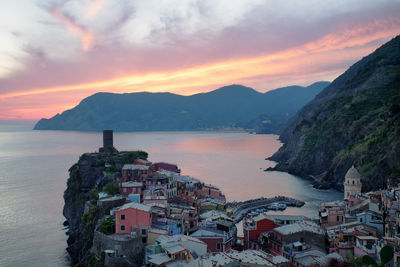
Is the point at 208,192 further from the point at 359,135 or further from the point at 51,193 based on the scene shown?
the point at 359,135

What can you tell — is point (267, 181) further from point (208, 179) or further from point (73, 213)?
point (73, 213)

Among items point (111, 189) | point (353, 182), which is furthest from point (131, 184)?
point (353, 182)

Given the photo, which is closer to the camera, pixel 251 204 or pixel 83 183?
pixel 83 183

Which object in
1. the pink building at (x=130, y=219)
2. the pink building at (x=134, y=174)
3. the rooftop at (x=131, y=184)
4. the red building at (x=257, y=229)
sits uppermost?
the pink building at (x=134, y=174)

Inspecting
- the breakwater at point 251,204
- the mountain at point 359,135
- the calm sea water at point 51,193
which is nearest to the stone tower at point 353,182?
the mountain at point 359,135

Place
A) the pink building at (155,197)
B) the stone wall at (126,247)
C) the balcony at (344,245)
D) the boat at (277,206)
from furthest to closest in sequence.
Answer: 1. the boat at (277,206)
2. the pink building at (155,197)
3. the balcony at (344,245)
4. the stone wall at (126,247)

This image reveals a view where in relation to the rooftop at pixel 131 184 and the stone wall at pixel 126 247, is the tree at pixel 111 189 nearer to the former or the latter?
the rooftop at pixel 131 184

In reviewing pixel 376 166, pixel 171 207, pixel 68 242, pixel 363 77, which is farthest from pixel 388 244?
pixel 363 77

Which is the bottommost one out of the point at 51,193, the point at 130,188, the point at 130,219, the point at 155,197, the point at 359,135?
the point at 51,193

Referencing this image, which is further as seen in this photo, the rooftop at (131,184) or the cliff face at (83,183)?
the cliff face at (83,183)
